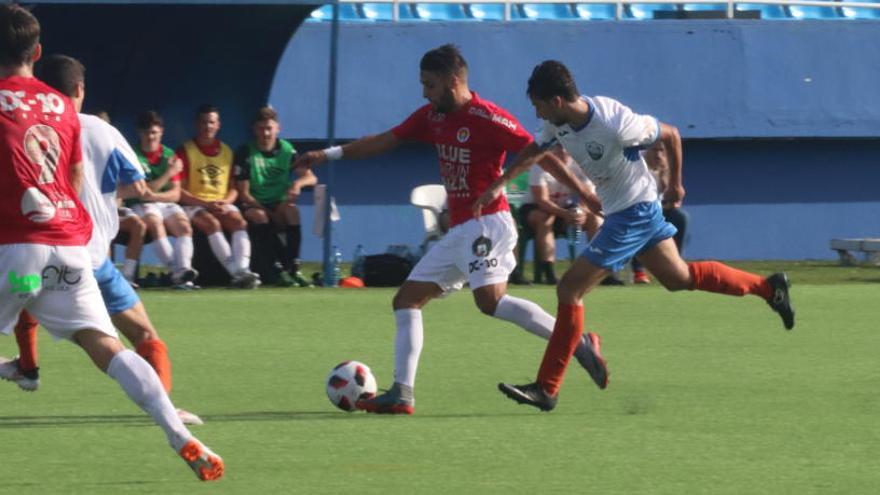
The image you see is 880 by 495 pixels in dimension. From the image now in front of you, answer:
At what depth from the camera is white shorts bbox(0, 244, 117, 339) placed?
6484mm

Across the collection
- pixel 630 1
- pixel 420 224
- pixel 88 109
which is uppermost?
pixel 630 1

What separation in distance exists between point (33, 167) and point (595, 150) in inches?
128

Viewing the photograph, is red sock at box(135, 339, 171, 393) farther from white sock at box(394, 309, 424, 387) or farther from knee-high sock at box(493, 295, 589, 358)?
knee-high sock at box(493, 295, 589, 358)

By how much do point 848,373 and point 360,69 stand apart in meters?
12.2

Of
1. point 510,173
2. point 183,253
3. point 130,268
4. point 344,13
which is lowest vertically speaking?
point 130,268

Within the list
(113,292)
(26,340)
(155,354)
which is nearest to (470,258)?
(155,354)

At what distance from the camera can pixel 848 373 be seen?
411 inches

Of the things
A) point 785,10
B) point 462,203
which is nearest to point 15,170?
point 462,203

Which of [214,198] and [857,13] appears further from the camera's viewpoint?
[857,13]

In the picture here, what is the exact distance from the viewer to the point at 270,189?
56.1 ft

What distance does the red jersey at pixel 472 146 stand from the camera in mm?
9203

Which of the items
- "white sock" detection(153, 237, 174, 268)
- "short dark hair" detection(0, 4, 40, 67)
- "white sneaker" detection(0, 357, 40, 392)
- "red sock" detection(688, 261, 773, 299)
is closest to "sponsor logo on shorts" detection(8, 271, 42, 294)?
"short dark hair" detection(0, 4, 40, 67)

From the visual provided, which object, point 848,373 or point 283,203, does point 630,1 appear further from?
point 848,373

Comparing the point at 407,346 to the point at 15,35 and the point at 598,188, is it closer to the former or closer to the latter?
the point at 598,188
